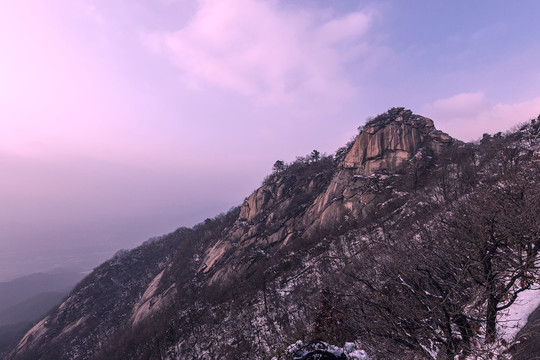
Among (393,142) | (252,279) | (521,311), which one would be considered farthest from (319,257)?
(393,142)

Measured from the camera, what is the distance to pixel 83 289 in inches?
3649

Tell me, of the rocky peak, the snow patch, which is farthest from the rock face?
the snow patch

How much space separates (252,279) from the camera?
175 ft

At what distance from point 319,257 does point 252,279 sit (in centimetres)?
1836

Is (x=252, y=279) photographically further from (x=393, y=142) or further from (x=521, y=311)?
(x=393, y=142)

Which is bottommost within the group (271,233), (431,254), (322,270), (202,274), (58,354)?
(58,354)

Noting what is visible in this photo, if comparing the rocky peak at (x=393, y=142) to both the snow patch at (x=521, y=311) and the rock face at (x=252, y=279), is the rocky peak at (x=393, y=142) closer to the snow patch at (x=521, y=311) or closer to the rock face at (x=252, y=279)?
the rock face at (x=252, y=279)

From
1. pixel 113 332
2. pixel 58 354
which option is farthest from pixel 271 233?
pixel 58 354

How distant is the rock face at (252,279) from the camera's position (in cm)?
4059

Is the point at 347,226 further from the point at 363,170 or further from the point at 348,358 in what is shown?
the point at 348,358

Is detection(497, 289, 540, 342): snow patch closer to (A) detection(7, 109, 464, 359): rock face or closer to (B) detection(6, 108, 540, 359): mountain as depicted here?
(B) detection(6, 108, 540, 359): mountain

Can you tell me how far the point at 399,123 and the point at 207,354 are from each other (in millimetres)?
74346

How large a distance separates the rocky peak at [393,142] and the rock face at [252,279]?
0.93 ft

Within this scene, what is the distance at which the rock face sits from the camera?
40.6 m
